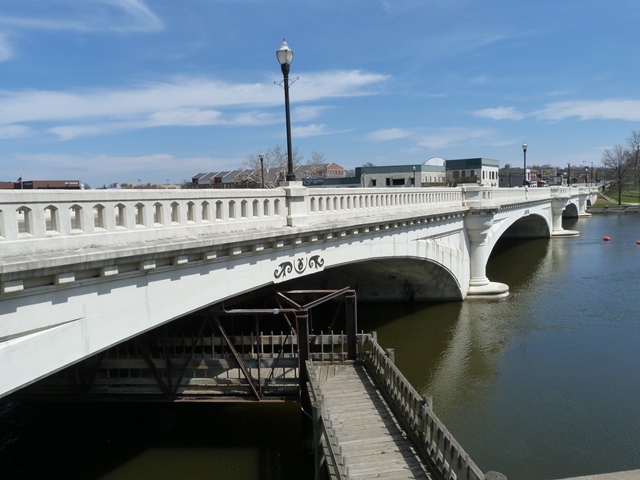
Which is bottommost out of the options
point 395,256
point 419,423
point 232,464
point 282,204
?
point 232,464

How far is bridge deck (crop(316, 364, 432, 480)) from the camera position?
840cm

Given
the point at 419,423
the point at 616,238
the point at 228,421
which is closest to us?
the point at 419,423

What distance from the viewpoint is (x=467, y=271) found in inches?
961

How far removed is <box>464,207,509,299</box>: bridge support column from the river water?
3.48m

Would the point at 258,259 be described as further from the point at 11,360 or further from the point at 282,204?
the point at 11,360

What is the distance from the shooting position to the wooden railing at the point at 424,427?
7.41 m

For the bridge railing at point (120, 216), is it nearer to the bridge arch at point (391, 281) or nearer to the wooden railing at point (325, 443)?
the wooden railing at point (325, 443)

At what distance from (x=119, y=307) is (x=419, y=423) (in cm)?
526

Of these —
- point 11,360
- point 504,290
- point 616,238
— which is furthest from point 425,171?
point 11,360

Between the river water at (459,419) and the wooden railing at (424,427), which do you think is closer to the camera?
the wooden railing at (424,427)

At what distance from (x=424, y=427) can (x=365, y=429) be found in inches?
49.4

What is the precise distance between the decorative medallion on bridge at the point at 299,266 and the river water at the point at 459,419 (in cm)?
361

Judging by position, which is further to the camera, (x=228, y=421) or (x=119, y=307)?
(x=228, y=421)

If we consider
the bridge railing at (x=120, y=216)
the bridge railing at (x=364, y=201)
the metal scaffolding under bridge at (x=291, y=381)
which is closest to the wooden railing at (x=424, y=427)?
the metal scaffolding under bridge at (x=291, y=381)
